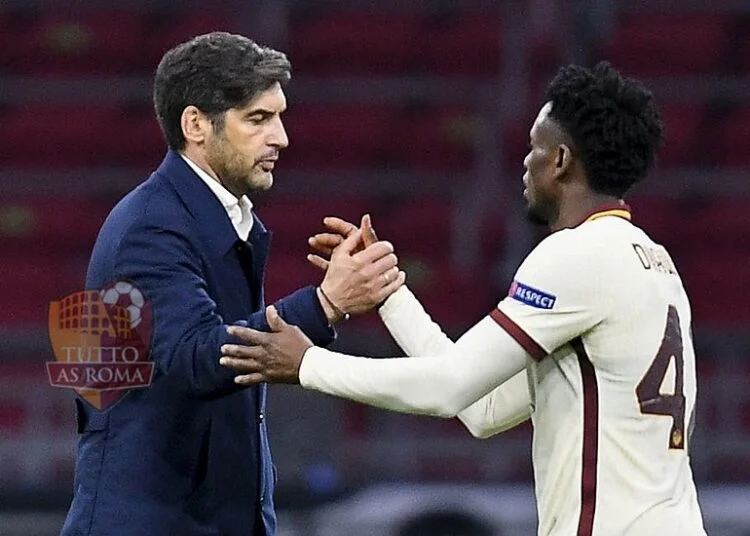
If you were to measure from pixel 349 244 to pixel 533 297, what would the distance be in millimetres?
491

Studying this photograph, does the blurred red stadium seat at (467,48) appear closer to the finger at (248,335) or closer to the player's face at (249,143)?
the player's face at (249,143)

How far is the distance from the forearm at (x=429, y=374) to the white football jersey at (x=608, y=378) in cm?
5

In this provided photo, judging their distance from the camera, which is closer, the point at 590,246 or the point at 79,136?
the point at 590,246

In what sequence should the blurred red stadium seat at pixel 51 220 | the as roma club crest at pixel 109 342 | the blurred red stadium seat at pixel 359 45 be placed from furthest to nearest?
the blurred red stadium seat at pixel 359 45 < the blurred red stadium seat at pixel 51 220 < the as roma club crest at pixel 109 342

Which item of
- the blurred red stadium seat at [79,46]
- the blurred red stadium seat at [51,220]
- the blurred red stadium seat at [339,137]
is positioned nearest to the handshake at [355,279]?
the blurred red stadium seat at [51,220]

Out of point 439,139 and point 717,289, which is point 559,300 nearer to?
point 717,289

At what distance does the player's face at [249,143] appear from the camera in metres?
3.86

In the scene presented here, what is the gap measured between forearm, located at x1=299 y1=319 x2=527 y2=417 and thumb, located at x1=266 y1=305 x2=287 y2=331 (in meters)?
0.08

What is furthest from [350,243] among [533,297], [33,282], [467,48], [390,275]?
[467,48]

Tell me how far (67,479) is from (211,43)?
4369 millimetres

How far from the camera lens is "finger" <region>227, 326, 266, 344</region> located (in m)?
3.56

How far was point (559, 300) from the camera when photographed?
3.44 meters

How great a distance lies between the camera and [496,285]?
351 inches

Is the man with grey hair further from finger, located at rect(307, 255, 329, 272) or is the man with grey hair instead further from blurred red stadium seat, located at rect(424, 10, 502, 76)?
blurred red stadium seat, located at rect(424, 10, 502, 76)
